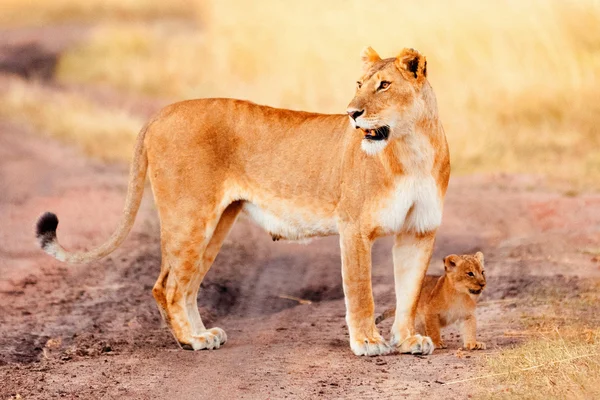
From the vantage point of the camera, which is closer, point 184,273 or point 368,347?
point 368,347

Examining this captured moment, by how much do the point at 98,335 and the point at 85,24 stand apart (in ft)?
55.6

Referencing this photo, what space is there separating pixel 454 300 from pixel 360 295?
22.4 inches

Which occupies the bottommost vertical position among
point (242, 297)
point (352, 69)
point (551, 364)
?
point (242, 297)

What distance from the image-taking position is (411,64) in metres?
6.15

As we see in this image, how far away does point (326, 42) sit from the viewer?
17703 mm

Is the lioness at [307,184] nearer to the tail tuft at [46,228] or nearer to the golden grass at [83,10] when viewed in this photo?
the tail tuft at [46,228]

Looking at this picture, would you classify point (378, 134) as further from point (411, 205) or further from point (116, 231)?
point (116, 231)

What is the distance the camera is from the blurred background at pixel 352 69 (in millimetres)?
12836

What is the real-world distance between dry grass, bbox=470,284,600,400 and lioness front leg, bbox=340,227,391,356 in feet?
2.19

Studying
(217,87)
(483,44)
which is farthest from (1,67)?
(483,44)

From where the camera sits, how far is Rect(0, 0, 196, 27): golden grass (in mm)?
23812

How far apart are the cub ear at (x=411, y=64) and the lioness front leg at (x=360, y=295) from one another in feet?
2.79

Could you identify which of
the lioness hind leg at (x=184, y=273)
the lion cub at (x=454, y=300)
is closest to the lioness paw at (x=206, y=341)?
the lioness hind leg at (x=184, y=273)

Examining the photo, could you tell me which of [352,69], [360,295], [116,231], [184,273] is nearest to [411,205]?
[360,295]
